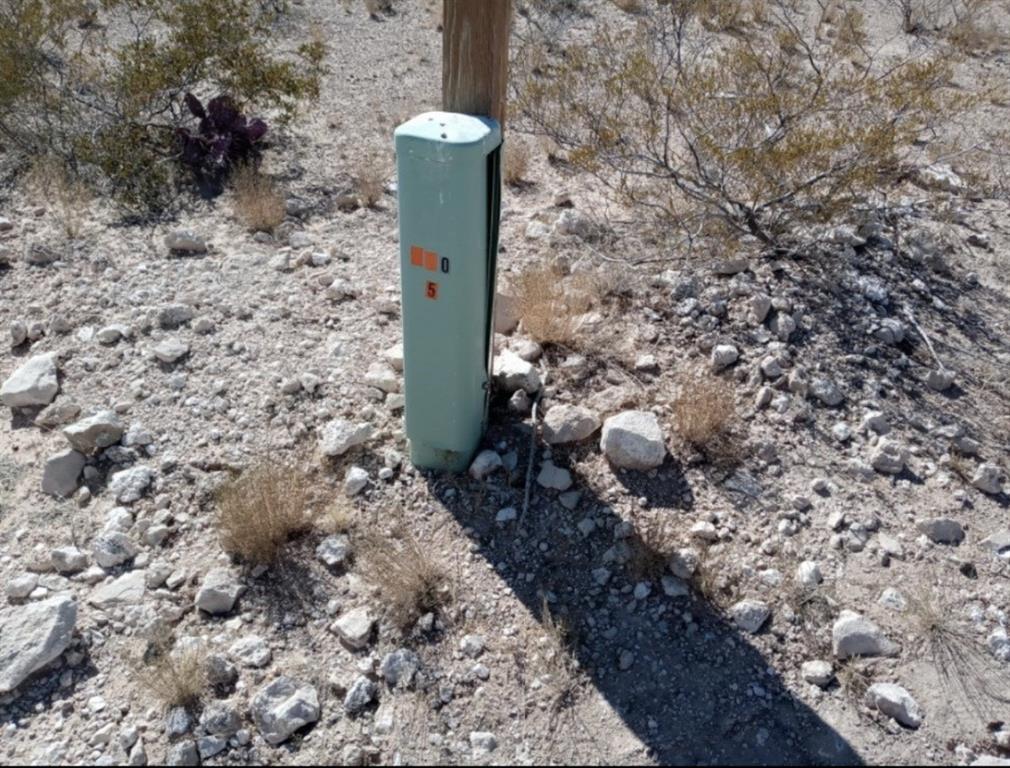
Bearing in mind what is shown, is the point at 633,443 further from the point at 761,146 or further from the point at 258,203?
the point at 258,203

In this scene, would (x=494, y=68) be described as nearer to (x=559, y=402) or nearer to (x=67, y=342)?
(x=559, y=402)

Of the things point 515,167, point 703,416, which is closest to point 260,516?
point 703,416

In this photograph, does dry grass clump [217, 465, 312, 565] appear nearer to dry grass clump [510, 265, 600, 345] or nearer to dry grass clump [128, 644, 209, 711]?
dry grass clump [128, 644, 209, 711]

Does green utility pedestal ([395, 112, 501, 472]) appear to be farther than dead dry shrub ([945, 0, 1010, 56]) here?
No


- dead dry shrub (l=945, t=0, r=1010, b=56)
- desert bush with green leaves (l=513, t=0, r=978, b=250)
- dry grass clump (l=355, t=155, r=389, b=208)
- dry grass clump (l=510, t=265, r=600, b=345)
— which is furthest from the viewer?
dead dry shrub (l=945, t=0, r=1010, b=56)

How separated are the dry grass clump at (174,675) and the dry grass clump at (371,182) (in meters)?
3.36

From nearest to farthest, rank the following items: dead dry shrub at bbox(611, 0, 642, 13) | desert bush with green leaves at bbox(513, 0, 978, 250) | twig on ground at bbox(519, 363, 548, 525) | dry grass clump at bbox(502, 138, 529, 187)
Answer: twig on ground at bbox(519, 363, 548, 525) → desert bush with green leaves at bbox(513, 0, 978, 250) → dry grass clump at bbox(502, 138, 529, 187) → dead dry shrub at bbox(611, 0, 642, 13)

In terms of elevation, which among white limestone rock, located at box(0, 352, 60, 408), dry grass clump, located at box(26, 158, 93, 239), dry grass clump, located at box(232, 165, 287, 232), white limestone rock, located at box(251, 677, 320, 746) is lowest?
white limestone rock, located at box(251, 677, 320, 746)

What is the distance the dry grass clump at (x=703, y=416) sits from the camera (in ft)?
10.7

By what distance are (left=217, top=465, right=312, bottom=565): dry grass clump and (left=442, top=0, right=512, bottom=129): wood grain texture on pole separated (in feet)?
4.81

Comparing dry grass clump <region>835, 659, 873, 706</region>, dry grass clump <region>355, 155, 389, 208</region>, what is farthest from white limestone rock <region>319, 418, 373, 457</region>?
dry grass clump <region>355, 155, 389, 208</region>

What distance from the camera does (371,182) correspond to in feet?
17.7

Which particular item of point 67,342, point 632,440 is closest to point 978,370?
point 632,440

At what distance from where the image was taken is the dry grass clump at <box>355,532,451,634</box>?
2.73 m
